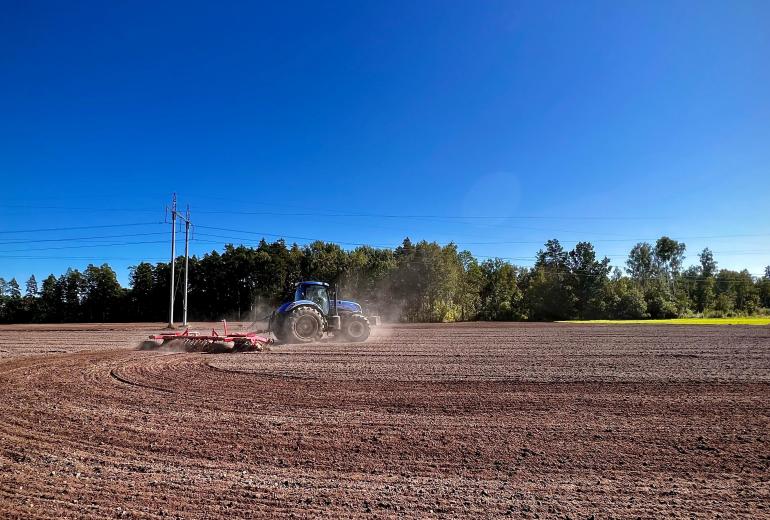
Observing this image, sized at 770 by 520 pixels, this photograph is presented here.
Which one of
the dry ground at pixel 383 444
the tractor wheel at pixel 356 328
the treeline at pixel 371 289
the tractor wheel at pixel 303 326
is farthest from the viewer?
the treeline at pixel 371 289

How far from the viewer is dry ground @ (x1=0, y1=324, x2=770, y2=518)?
3.79 metres

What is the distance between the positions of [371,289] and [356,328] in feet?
123

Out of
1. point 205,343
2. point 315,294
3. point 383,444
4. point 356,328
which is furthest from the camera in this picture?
point 356,328

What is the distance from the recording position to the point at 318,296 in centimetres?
1739

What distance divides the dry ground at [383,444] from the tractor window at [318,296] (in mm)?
7074

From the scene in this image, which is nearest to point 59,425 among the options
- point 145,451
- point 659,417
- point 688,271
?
point 145,451

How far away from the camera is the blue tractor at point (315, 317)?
16.4 metres

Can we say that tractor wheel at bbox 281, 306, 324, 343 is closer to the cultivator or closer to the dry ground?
the cultivator

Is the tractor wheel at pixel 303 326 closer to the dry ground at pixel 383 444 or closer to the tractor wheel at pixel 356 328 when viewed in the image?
the tractor wheel at pixel 356 328

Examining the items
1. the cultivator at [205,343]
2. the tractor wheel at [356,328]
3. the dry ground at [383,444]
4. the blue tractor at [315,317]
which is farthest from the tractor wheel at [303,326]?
the dry ground at [383,444]

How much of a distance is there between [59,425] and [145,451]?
1.94m

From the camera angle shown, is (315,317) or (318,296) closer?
(315,317)

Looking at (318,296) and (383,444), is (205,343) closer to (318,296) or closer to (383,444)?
(318,296)

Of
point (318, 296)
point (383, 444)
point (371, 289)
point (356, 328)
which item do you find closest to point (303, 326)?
point (318, 296)
